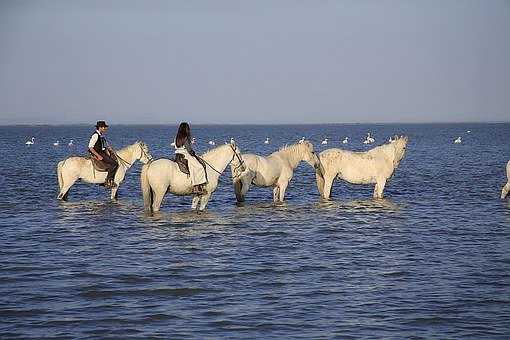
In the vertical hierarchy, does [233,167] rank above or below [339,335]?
above

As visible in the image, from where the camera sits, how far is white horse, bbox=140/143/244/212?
1688cm

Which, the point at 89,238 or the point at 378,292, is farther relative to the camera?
the point at 89,238

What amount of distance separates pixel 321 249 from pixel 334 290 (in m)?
3.07

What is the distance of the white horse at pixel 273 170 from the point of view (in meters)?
19.7

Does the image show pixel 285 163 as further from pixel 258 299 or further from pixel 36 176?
pixel 36 176

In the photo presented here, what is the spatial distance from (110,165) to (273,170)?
14.8ft

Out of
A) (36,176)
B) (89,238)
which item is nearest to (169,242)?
(89,238)

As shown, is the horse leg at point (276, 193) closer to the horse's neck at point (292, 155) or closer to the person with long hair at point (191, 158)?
the horse's neck at point (292, 155)

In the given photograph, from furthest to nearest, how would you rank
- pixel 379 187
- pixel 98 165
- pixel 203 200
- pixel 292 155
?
1. pixel 379 187
2. pixel 292 155
3. pixel 98 165
4. pixel 203 200

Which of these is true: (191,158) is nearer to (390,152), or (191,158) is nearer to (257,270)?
(257,270)

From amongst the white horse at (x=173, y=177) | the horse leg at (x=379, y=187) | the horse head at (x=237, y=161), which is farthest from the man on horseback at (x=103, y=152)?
the horse leg at (x=379, y=187)

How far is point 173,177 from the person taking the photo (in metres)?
17.1

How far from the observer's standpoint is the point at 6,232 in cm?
1555

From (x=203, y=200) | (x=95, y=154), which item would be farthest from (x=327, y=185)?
(x=95, y=154)
